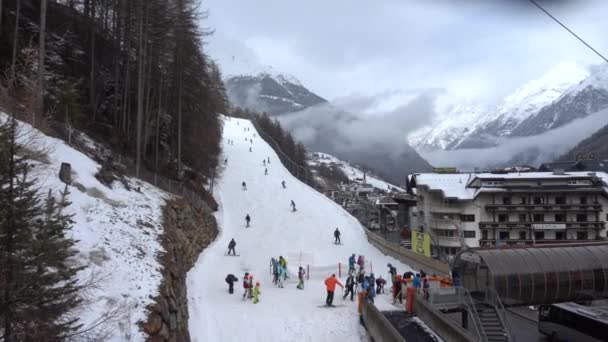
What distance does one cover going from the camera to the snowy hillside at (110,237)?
9.84 meters

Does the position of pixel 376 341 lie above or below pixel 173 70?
below

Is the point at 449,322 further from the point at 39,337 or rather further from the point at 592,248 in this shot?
the point at 39,337

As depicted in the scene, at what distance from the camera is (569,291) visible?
17.7m

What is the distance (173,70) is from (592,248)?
109 ft

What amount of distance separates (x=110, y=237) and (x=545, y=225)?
191 ft

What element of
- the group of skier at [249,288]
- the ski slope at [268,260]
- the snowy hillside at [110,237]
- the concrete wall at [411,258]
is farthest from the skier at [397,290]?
the snowy hillside at [110,237]

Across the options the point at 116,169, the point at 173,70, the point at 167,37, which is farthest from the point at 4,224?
the point at 173,70

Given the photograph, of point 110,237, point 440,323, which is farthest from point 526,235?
point 110,237

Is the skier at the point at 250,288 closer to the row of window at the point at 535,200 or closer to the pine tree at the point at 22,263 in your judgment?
→ the pine tree at the point at 22,263

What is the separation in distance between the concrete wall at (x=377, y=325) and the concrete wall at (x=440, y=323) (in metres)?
1.88

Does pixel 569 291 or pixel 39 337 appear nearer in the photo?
pixel 39 337

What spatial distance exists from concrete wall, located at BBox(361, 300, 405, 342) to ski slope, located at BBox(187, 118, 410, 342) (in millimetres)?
513

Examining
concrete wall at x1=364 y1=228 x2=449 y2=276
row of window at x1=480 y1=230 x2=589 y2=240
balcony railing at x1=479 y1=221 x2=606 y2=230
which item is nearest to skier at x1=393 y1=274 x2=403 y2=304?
concrete wall at x1=364 y1=228 x2=449 y2=276

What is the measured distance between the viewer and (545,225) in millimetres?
59156
